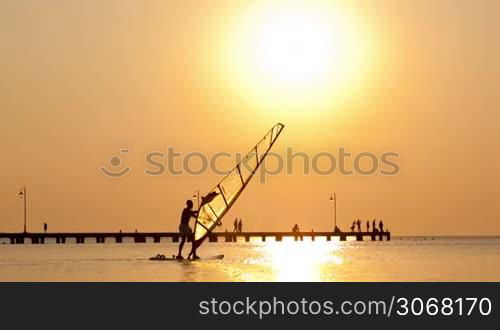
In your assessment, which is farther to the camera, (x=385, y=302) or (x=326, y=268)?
(x=326, y=268)

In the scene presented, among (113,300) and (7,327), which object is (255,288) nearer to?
(113,300)

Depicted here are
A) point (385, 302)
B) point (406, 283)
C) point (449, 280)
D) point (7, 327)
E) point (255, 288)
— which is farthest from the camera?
point (449, 280)

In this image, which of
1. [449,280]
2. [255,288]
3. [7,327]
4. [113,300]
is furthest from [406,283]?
[7,327]

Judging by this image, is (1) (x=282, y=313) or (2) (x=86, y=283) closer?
(1) (x=282, y=313)

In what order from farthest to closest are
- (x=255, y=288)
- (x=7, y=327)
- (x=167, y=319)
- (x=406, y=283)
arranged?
(x=406, y=283) → (x=255, y=288) → (x=167, y=319) → (x=7, y=327)

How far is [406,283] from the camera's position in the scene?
35.5m

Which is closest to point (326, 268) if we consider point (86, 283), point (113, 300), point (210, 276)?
point (210, 276)

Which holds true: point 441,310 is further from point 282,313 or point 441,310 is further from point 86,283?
point 86,283

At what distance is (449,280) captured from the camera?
124 ft

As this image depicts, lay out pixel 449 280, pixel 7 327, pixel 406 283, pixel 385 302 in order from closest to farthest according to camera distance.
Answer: pixel 7 327 < pixel 385 302 < pixel 406 283 < pixel 449 280

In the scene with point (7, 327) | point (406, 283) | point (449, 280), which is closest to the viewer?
point (7, 327)

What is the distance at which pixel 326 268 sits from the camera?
46.6m

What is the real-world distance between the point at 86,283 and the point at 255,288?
6.05 meters

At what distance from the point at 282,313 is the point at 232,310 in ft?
3.66
